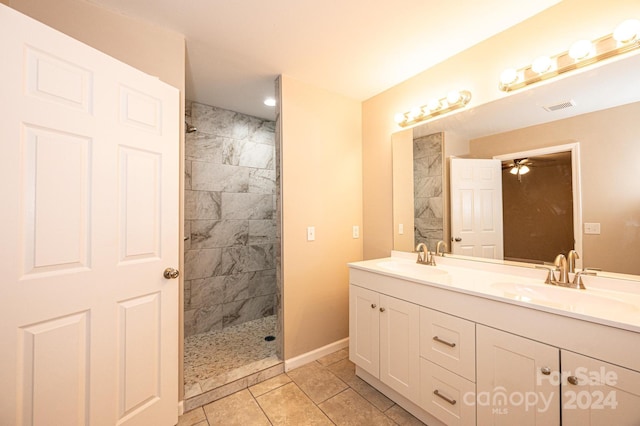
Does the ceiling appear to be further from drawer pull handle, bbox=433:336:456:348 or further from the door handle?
drawer pull handle, bbox=433:336:456:348

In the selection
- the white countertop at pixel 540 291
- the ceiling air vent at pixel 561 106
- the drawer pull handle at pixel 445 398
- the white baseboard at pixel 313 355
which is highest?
the ceiling air vent at pixel 561 106

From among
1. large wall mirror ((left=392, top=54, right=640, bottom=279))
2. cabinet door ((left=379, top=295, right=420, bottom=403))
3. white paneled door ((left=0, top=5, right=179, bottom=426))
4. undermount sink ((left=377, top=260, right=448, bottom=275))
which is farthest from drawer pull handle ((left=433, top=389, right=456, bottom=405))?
white paneled door ((left=0, top=5, right=179, bottom=426))

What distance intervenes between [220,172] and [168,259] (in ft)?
5.09

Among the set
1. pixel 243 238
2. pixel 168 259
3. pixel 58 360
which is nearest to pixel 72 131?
pixel 168 259

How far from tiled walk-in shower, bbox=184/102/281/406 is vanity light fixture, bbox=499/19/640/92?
6.99 feet

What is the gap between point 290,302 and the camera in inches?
83.7

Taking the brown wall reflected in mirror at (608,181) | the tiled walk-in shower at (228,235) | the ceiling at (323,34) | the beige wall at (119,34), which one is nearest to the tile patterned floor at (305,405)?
the tiled walk-in shower at (228,235)

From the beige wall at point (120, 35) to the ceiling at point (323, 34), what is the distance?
6 cm

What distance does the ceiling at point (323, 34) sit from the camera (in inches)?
56.0

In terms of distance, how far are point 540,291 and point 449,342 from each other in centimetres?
56

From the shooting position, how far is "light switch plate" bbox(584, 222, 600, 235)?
1315mm

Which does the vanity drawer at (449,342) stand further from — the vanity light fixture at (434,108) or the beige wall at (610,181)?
the vanity light fixture at (434,108)

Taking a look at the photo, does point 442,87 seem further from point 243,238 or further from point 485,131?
point 243,238

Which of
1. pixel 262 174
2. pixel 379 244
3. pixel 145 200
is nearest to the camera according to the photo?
pixel 145 200
